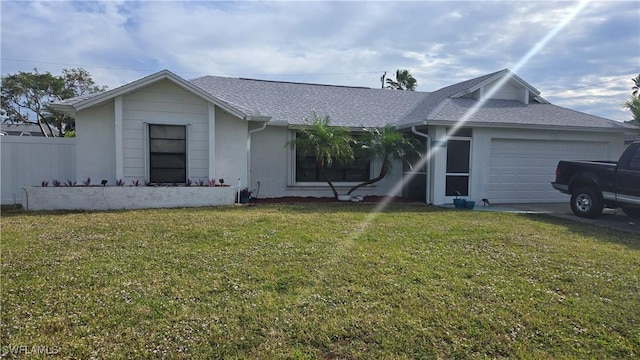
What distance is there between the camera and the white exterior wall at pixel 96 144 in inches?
432

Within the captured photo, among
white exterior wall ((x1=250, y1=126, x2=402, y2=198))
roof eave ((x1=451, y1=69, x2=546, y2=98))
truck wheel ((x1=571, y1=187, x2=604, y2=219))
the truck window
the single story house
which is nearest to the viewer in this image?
the truck window

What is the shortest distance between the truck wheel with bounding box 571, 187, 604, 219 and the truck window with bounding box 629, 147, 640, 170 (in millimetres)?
1023

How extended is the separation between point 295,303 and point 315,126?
27.8 ft

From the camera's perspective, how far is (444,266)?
Result: 214 inches

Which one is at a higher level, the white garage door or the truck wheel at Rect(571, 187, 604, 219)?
the white garage door

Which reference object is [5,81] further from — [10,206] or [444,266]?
[444,266]

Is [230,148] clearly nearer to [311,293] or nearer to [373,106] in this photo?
[373,106]

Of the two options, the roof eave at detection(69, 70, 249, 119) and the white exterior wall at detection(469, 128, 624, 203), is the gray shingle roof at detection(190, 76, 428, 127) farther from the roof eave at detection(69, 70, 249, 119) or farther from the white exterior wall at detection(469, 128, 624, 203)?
the white exterior wall at detection(469, 128, 624, 203)

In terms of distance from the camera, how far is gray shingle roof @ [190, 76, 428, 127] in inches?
550

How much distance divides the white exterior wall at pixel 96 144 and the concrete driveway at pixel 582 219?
11.0 metres

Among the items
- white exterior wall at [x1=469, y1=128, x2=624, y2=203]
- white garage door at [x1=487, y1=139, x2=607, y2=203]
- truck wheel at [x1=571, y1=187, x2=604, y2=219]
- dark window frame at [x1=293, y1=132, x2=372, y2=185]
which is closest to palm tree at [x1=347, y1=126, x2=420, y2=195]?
dark window frame at [x1=293, y1=132, x2=372, y2=185]

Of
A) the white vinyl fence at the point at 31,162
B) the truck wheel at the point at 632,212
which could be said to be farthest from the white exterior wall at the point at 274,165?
the truck wheel at the point at 632,212

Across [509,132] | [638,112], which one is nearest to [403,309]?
[509,132]

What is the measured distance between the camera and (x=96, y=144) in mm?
11086
